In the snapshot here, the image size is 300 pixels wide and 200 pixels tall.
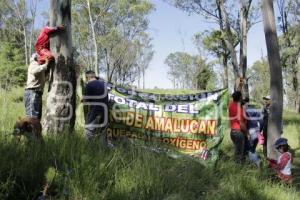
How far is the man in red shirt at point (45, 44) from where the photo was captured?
740cm

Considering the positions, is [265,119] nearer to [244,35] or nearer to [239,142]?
[239,142]

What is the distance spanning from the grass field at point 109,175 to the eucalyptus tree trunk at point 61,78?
2.59ft

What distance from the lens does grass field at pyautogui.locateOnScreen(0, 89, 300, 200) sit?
5.01 metres

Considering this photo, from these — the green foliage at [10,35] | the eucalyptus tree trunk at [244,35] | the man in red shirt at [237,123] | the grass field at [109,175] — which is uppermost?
the green foliage at [10,35]

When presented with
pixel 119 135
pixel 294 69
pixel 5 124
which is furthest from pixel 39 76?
pixel 294 69

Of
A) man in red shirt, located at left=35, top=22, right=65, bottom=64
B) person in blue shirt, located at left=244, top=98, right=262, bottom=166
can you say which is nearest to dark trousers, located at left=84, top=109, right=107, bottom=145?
man in red shirt, located at left=35, top=22, right=65, bottom=64

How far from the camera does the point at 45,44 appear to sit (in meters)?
7.53

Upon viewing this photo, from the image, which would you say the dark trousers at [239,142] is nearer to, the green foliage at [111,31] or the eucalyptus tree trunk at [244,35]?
the eucalyptus tree trunk at [244,35]

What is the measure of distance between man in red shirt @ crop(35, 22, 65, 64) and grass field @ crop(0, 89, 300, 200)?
85 centimetres

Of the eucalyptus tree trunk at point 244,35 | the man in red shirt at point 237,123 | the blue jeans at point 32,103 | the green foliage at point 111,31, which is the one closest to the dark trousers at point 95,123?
the blue jeans at point 32,103

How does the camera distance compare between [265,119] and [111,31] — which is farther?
[111,31]

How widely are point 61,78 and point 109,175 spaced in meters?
2.41

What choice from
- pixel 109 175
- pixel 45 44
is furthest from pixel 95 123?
pixel 109 175

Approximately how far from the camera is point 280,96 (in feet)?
38.0
